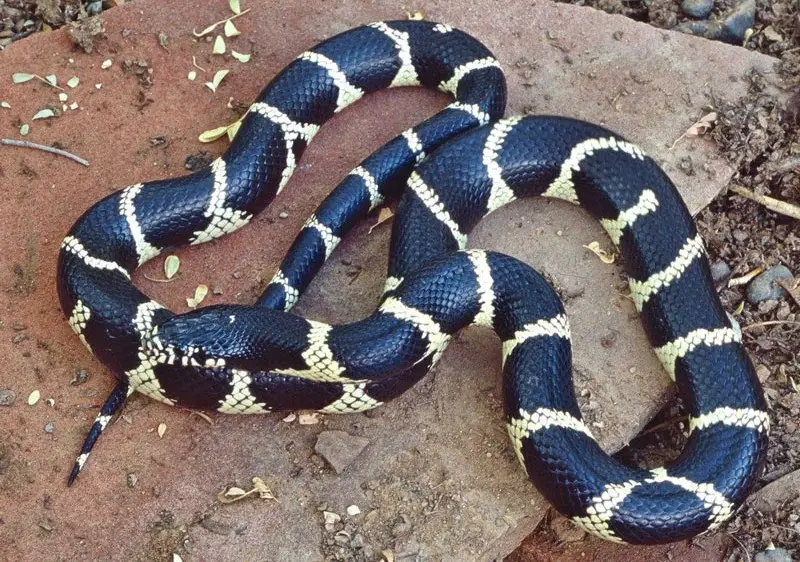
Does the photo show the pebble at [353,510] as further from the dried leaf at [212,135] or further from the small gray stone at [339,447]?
the dried leaf at [212,135]

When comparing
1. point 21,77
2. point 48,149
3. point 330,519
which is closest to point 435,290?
point 330,519

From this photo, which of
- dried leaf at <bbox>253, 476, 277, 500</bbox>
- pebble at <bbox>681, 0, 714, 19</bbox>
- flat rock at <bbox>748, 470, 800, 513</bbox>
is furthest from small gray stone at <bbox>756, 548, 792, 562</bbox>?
pebble at <bbox>681, 0, 714, 19</bbox>

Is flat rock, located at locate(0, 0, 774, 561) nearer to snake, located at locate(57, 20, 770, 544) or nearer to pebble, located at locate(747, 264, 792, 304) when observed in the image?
snake, located at locate(57, 20, 770, 544)

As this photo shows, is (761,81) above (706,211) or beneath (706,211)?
above

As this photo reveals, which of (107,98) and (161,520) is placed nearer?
(161,520)

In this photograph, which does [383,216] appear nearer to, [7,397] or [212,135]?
[212,135]

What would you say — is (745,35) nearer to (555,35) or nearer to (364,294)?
(555,35)

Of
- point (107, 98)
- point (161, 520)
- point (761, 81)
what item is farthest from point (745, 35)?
point (161, 520)
